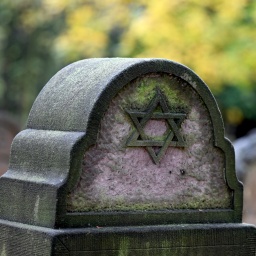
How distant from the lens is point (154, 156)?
5.86 meters

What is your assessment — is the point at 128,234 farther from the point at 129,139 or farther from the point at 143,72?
the point at 143,72

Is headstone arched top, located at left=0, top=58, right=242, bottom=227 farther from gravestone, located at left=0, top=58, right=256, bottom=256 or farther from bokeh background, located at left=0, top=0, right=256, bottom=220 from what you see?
bokeh background, located at left=0, top=0, right=256, bottom=220

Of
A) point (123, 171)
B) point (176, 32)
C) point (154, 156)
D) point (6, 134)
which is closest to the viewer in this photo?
point (123, 171)

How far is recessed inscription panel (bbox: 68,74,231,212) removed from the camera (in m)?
5.60

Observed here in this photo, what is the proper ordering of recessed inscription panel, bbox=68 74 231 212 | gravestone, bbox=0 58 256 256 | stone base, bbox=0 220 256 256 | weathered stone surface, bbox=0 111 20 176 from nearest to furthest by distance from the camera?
stone base, bbox=0 220 256 256 → gravestone, bbox=0 58 256 256 → recessed inscription panel, bbox=68 74 231 212 → weathered stone surface, bbox=0 111 20 176

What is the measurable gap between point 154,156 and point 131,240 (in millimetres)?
526

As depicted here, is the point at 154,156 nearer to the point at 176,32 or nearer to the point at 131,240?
the point at 131,240

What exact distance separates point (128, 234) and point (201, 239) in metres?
0.55

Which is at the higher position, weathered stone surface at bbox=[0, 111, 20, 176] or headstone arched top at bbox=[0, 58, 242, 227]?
weathered stone surface at bbox=[0, 111, 20, 176]

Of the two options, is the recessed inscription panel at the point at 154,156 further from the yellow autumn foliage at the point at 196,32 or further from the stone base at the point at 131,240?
the yellow autumn foliage at the point at 196,32

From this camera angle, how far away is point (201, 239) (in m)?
5.95

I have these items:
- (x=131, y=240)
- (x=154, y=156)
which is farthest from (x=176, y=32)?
(x=131, y=240)

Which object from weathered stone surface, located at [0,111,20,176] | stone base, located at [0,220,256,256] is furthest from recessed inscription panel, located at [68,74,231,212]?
weathered stone surface, located at [0,111,20,176]

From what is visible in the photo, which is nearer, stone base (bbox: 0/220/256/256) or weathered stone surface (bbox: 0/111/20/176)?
stone base (bbox: 0/220/256/256)
